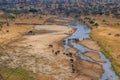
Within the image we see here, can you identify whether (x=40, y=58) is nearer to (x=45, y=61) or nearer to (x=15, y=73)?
(x=45, y=61)

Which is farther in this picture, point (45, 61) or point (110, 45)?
point (110, 45)

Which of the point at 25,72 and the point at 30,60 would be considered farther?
the point at 30,60

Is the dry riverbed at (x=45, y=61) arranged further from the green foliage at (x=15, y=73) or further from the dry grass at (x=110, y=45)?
the dry grass at (x=110, y=45)

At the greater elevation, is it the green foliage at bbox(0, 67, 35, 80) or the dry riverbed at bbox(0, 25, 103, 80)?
the green foliage at bbox(0, 67, 35, 80)

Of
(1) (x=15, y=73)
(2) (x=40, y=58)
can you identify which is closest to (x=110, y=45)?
(2) (x=40, y=58)

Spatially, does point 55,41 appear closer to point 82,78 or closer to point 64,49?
point 64,49

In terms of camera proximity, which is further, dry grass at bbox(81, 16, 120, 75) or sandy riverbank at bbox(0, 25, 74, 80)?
dry grass at bbox(81, 16, 120, 75)

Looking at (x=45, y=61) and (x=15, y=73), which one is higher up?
(x=15, y=73)

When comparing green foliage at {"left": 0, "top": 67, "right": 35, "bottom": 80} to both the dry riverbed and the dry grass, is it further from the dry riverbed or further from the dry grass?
the dry grass

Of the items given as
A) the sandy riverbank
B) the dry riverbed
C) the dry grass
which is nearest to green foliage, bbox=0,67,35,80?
the dry riverbed

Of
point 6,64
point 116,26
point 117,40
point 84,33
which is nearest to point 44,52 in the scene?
point 6,64

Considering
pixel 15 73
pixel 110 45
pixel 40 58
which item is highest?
pixel 15 73
